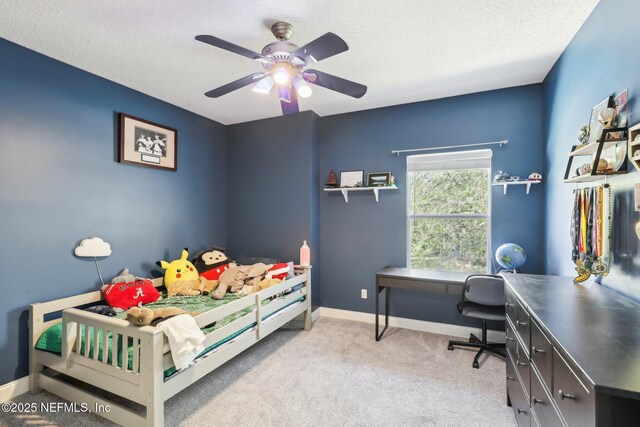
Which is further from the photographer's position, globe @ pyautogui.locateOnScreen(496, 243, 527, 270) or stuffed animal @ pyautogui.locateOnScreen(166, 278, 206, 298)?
stuffed animal @ pyautogui.locateOnScreen(166, 278, 206, 298)

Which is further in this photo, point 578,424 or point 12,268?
point 12,268

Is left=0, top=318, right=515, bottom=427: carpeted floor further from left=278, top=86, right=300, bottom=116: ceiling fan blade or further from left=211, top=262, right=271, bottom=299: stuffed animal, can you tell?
left=278, top=86, right=300, bottom=116: ceiling fan blade

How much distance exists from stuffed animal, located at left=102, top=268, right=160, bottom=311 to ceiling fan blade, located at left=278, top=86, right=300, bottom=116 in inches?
75.6

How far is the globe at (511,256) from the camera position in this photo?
2627mm

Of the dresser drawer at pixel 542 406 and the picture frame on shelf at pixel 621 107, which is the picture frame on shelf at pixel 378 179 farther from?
the dresser drawer at pixel 542 406

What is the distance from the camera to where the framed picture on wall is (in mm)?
2746

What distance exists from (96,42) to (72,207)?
1.27 meters

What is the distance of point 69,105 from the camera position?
238cm

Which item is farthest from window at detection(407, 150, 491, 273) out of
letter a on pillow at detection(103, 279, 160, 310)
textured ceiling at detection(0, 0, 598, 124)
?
letter a on pillow at detection(103, 279, 160, 310)

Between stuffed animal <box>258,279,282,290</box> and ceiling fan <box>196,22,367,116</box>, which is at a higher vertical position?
ceiling fan <box>196,22,367,116</box>

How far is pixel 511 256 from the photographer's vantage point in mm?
2637

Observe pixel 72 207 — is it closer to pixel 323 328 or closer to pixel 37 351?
pixel 37 351

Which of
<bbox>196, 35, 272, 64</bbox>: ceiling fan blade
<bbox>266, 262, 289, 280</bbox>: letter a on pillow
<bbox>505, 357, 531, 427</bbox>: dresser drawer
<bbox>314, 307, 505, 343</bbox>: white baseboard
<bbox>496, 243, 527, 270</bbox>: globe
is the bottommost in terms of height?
<bbox>314, 307, 505, 343</bbox>: white baseboard

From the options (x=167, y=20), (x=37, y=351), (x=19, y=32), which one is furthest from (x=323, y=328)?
(x=19, y=32)
